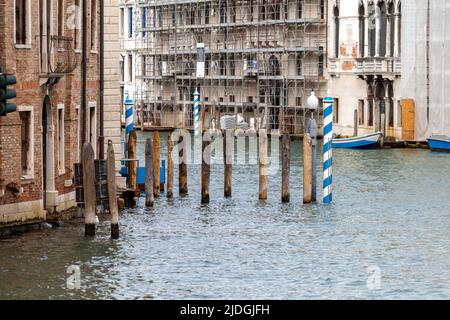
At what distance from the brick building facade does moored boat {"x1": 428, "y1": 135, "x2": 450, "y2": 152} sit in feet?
95.1

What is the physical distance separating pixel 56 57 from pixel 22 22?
1.40 metres

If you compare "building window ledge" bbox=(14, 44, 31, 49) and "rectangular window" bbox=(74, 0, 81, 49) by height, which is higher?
"rectangular window" bbox=(74, 0, 81, 49)

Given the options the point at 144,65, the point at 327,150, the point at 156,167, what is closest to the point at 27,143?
the point at 327,150

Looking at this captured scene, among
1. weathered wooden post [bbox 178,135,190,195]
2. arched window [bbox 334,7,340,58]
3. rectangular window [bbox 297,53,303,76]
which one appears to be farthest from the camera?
rectangular window [bbox 297,53,303,76]

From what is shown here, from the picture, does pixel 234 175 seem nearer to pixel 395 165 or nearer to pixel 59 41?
pixel 395 165

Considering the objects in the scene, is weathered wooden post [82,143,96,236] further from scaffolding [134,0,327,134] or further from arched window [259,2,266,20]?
arched window [259,2,266,20]

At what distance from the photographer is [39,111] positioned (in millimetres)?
32750

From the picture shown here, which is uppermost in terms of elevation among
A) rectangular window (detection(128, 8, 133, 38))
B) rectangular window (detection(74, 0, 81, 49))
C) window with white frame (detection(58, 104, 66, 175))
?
rectangular window (detection(128, 8, 133, 38))

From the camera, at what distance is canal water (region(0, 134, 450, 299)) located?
26.5 meters

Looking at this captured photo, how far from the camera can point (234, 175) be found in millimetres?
51781

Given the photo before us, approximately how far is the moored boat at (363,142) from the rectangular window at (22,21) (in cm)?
3598

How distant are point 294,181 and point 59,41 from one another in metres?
16.1

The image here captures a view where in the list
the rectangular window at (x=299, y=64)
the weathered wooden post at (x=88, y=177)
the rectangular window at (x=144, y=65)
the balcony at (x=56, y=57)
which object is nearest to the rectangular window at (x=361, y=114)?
the rectangular window at (x=299, y=64)

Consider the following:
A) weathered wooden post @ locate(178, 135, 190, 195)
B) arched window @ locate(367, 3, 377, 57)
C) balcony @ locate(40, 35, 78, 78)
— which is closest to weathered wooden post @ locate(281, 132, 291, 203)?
weathered wooden post @ locate(178, 135, 190, 195)
